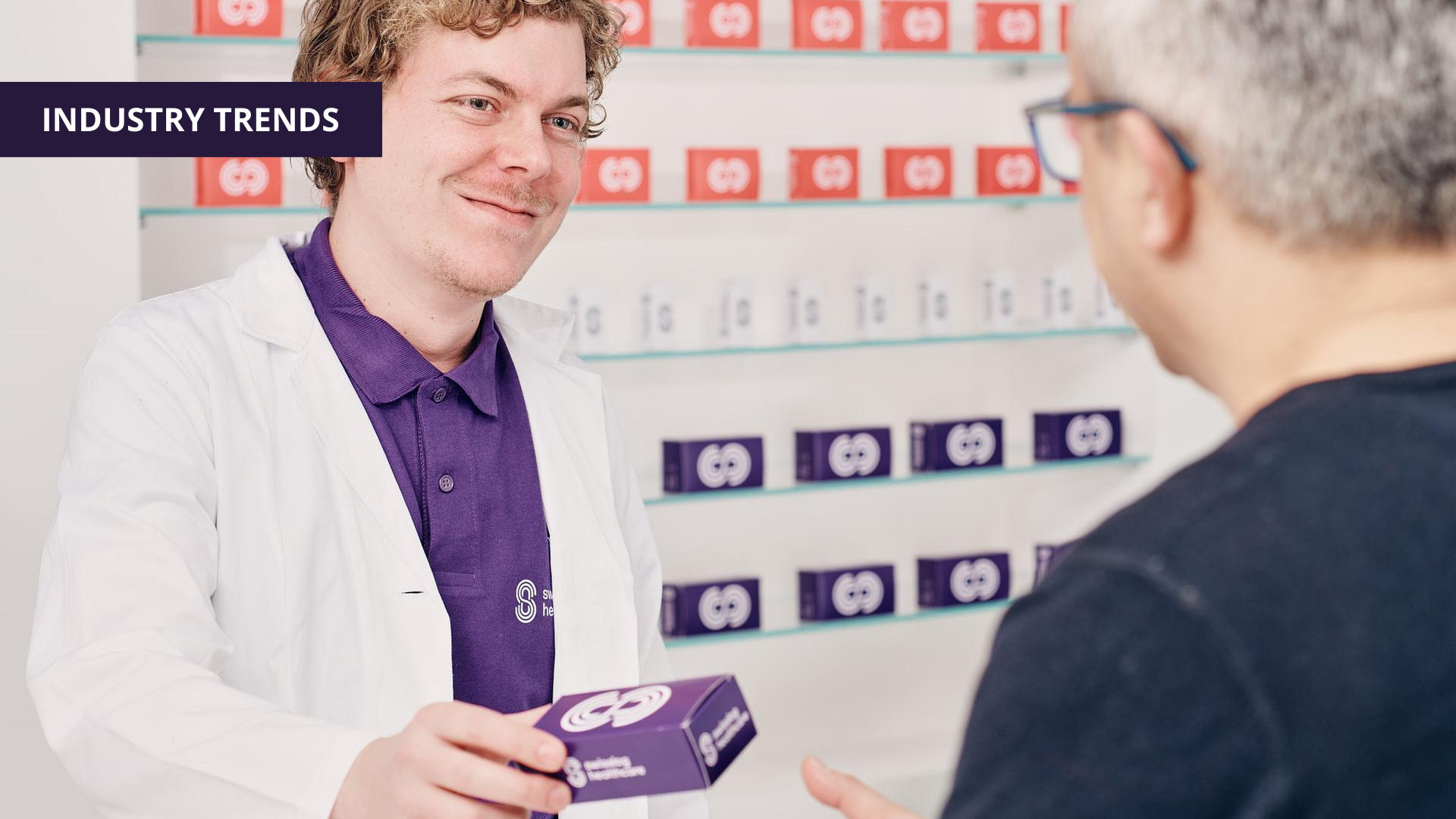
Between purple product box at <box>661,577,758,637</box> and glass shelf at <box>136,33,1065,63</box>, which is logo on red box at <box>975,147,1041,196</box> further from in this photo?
purple product box at <box>661,577,758,637</box>

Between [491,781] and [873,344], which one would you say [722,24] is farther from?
[491,781]

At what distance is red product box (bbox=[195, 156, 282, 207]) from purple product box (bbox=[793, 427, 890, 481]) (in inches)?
57.6

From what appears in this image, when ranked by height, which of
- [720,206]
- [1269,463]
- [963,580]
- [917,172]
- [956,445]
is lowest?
[963,580]

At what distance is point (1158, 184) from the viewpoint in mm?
759

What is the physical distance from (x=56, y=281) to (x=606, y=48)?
134cm

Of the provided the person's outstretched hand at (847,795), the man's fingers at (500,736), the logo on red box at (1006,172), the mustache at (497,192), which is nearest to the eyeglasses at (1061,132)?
the person's outstretched hand at (847,795)

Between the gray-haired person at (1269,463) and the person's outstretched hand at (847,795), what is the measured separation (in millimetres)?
270

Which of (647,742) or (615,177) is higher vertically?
(615,177)

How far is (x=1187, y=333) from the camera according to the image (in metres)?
0.80

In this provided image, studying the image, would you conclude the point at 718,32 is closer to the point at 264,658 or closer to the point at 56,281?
the point at 56,281

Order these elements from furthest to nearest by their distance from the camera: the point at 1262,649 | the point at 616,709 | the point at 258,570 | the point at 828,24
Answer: the point at 828,24
the point at 258,570
the point at 616,709
the point at 1262,649

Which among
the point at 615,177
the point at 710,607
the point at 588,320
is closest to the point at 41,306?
the point at 588,320

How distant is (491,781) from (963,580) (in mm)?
2859

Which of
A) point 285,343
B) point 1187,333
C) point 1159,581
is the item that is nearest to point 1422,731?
point 1159,581
